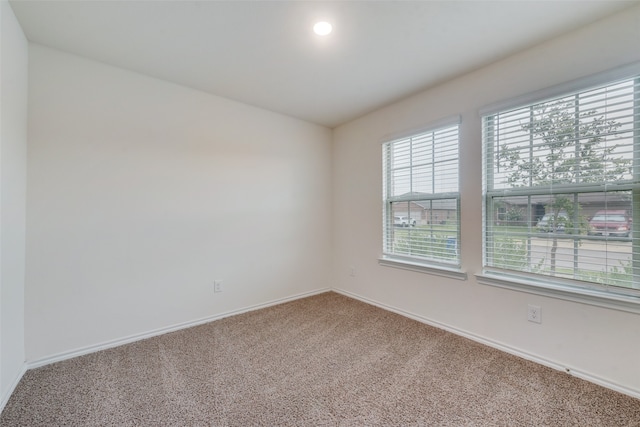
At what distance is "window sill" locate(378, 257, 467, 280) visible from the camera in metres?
2.37

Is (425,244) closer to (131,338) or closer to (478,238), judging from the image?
(478,238)

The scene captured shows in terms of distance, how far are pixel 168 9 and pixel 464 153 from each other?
245cm

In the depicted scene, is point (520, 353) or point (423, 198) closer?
point (520, 353)

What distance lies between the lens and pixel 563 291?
1.81 m

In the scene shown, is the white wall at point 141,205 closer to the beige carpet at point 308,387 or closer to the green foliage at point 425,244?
the beige carpet at point 308,387

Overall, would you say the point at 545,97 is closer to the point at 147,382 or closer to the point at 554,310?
the point at 554,310

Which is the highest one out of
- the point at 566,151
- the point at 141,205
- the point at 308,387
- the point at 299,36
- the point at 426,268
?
the point at 299,36

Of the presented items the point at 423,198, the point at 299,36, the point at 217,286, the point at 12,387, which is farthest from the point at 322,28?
the point at 12,387

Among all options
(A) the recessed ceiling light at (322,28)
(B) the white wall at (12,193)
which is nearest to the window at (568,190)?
(A) the recessed ceiling light at (322,28)

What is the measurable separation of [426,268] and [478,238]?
57 centimetres

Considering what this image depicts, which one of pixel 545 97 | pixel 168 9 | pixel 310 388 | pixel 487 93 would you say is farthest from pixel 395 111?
pixel 310 388

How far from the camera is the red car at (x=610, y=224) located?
1634 millimetres

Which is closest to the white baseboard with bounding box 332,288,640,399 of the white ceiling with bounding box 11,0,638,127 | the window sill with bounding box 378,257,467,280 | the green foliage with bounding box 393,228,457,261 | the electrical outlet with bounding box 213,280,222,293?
the window sill with bounding box 378,257,467,280

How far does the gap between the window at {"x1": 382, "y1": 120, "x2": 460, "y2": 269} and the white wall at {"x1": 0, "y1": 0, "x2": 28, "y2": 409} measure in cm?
304
